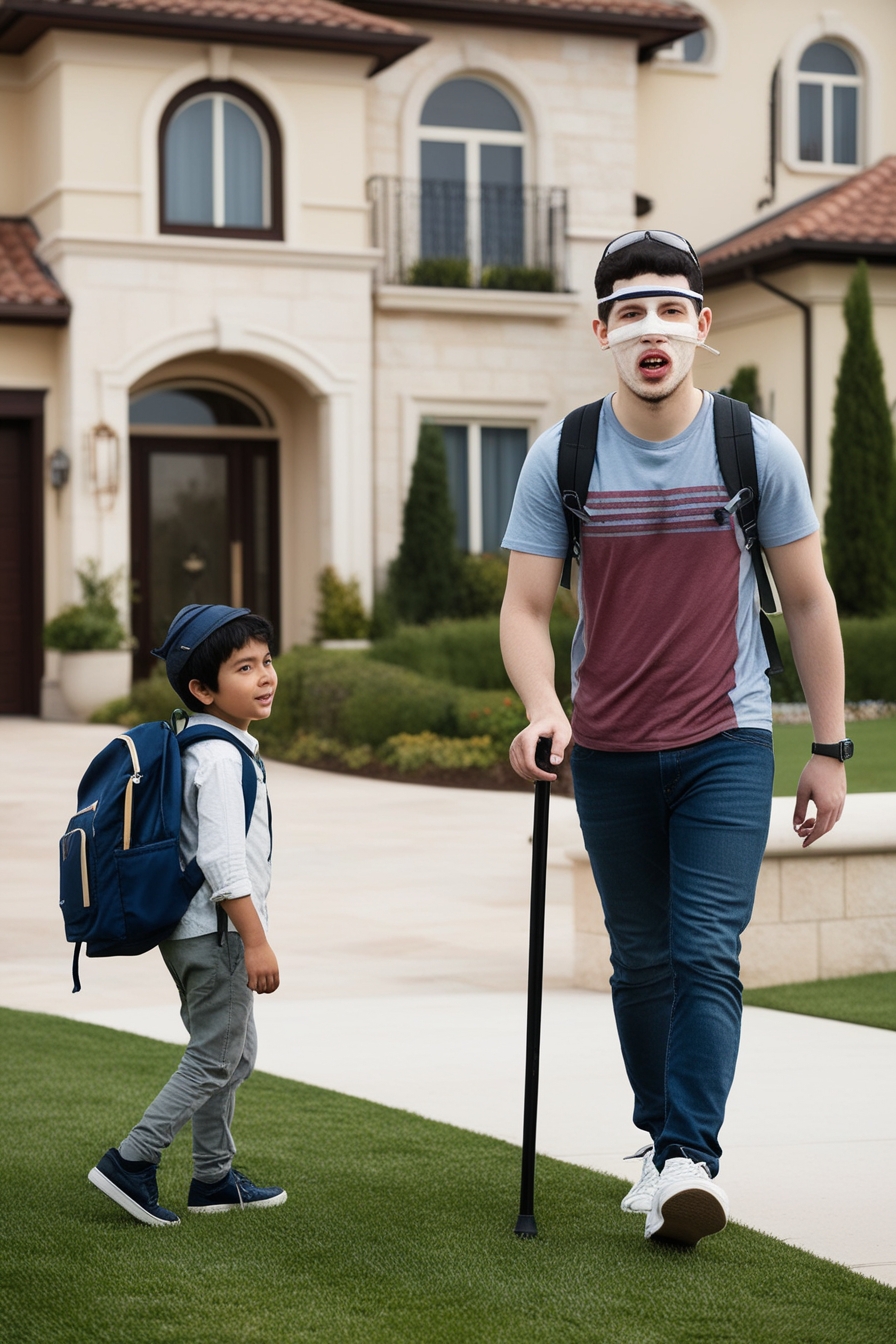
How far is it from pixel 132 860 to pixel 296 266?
704 inches

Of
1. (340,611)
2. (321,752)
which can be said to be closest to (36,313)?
(340,611)

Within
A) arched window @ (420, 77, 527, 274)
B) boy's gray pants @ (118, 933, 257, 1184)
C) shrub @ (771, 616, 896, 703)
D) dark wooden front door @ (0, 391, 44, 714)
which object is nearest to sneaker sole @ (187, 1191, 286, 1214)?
boy's gray pants @ (118, 933, 257, 1184)

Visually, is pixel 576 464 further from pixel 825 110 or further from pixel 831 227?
pixel 825 110

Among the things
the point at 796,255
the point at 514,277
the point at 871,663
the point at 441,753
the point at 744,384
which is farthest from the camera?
the point at 514,277

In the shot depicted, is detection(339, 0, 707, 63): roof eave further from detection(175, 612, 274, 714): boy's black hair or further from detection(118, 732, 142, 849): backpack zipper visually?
detection(118, 732, 142, 849): backpack zipper

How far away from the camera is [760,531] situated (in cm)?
399

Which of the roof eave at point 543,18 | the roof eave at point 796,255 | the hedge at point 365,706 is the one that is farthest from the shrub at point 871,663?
the roof eave at point 543,18

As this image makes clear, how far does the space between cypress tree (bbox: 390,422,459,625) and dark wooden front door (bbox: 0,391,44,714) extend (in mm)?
4037

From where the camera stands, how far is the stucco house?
20.5 metres

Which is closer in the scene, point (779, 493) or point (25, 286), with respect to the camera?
point (779, 493)

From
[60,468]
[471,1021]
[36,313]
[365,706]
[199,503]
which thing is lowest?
[471,1021]

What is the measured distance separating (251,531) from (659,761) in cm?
1937

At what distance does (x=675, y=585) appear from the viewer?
3.93 meters

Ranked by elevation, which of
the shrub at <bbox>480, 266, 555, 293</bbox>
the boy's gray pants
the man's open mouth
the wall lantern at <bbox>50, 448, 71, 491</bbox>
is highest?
the shrub at <bbox>480, 266, 555, 293</bbox>
